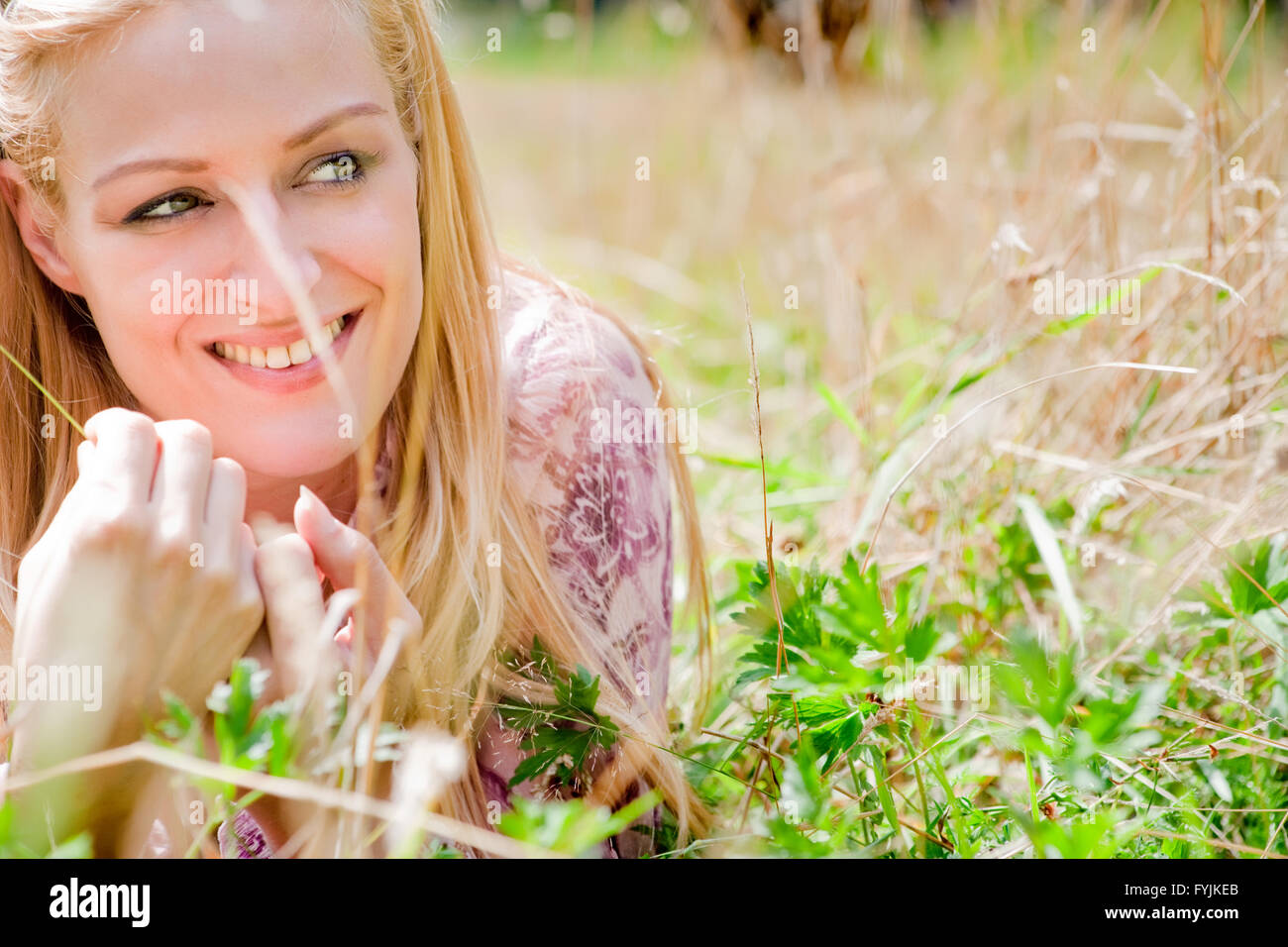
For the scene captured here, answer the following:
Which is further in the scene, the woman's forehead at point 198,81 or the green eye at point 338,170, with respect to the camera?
the green eye at point 338,170

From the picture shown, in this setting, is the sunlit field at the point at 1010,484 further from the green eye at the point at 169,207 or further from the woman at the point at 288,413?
the green eye at the point at 169,207

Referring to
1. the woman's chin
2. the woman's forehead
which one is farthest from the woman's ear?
the woman's chin

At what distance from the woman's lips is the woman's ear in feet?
0.77

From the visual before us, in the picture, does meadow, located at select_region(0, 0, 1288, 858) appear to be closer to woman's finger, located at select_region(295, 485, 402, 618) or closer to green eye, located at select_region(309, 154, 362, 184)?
woman's finger, located at select_region(295, 485, 402, 618)

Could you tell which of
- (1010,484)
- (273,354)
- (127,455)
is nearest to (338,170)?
(273,354)

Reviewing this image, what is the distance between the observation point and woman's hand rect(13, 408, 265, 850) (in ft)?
3.28

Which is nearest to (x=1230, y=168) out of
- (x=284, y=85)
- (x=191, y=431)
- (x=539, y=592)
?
(x=539, y=592)

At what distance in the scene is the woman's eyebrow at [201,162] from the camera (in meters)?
1.21

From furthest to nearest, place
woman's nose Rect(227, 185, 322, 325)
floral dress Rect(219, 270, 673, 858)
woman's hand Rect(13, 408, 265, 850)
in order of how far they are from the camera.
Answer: floral dress Rect(219, 270, 673, 858) → woman's nose Rect(227, 185, 322, 325) → woman's hand Rect(13, 408, 265, 850)

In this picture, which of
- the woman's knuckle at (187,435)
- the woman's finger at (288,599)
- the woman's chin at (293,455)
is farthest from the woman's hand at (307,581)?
the woman's chin at (293,455)

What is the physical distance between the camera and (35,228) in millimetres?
1444

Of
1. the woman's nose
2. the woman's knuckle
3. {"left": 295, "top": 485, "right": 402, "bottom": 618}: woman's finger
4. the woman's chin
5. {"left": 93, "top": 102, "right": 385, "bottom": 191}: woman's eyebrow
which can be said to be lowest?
{"left": 295, "top": 485, "right": 402, "bottom": 618}: woman's finger

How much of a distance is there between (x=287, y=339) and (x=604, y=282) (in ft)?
7.42

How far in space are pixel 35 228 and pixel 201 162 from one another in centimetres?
38
